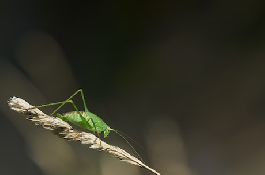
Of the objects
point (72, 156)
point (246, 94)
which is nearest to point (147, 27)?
point (246, 94)

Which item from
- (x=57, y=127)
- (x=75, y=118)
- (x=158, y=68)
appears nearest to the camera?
(x=57, y=127)

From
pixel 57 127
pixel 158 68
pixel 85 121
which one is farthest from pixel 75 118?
pixel 158 68

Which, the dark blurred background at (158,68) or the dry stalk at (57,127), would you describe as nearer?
the dry stalk at (57,127)

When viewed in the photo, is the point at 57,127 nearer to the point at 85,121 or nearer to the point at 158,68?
the point at 85,121

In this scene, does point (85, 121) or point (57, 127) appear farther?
point (85, 121)

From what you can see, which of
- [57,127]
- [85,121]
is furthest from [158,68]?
[57,127]

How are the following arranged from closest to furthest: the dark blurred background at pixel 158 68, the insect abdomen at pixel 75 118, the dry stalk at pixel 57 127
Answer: the dry stalk at pixel 57 127 → the insect abdomen at pixel 75 118 → the dark blurred background at pixel 158 68

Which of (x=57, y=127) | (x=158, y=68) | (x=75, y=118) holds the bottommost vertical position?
(x=57, y=127)

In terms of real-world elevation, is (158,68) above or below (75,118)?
above

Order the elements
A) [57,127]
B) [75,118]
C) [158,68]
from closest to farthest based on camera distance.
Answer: [57,127] → [75,118] → [158,68]

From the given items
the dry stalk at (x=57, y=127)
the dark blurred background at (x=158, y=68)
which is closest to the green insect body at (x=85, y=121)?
the dry stalk at (x=57, y=127)

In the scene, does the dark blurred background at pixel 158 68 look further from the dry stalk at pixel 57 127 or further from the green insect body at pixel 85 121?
the dry stalk at pixel 57 127
